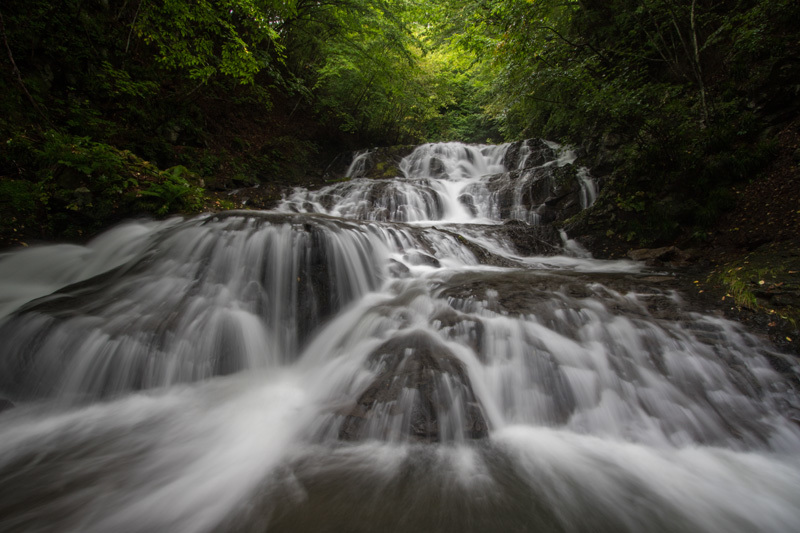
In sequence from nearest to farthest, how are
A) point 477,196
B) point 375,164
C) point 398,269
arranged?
1. point 398,269
2. point 477,196
3. point 375,164

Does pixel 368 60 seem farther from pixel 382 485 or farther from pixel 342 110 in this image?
pixel 382 485

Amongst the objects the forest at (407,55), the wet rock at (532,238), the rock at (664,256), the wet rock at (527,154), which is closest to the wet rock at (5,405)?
the forest at (407,55)

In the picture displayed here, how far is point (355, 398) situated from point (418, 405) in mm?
560

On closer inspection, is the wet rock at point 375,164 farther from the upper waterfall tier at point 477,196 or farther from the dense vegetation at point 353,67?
the dense vegetation at point 353,67

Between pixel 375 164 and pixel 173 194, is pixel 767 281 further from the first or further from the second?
pixel 375 164

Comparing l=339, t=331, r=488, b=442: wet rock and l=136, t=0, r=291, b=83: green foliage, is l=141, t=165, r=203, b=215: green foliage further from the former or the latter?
l=339, t=331, r=488, b=442: wet rock

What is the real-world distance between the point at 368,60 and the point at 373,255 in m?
9.88

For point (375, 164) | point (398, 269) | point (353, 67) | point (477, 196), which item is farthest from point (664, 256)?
point (353, 67)

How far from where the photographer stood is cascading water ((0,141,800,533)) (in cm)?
162

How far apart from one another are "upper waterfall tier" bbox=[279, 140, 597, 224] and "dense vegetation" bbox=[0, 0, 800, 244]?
102 cm

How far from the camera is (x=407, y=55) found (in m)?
10.7

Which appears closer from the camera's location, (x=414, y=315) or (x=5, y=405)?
(x=5, y=405)

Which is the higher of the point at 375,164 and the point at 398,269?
the point at 375,164

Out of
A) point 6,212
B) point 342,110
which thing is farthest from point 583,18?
point 6,212
